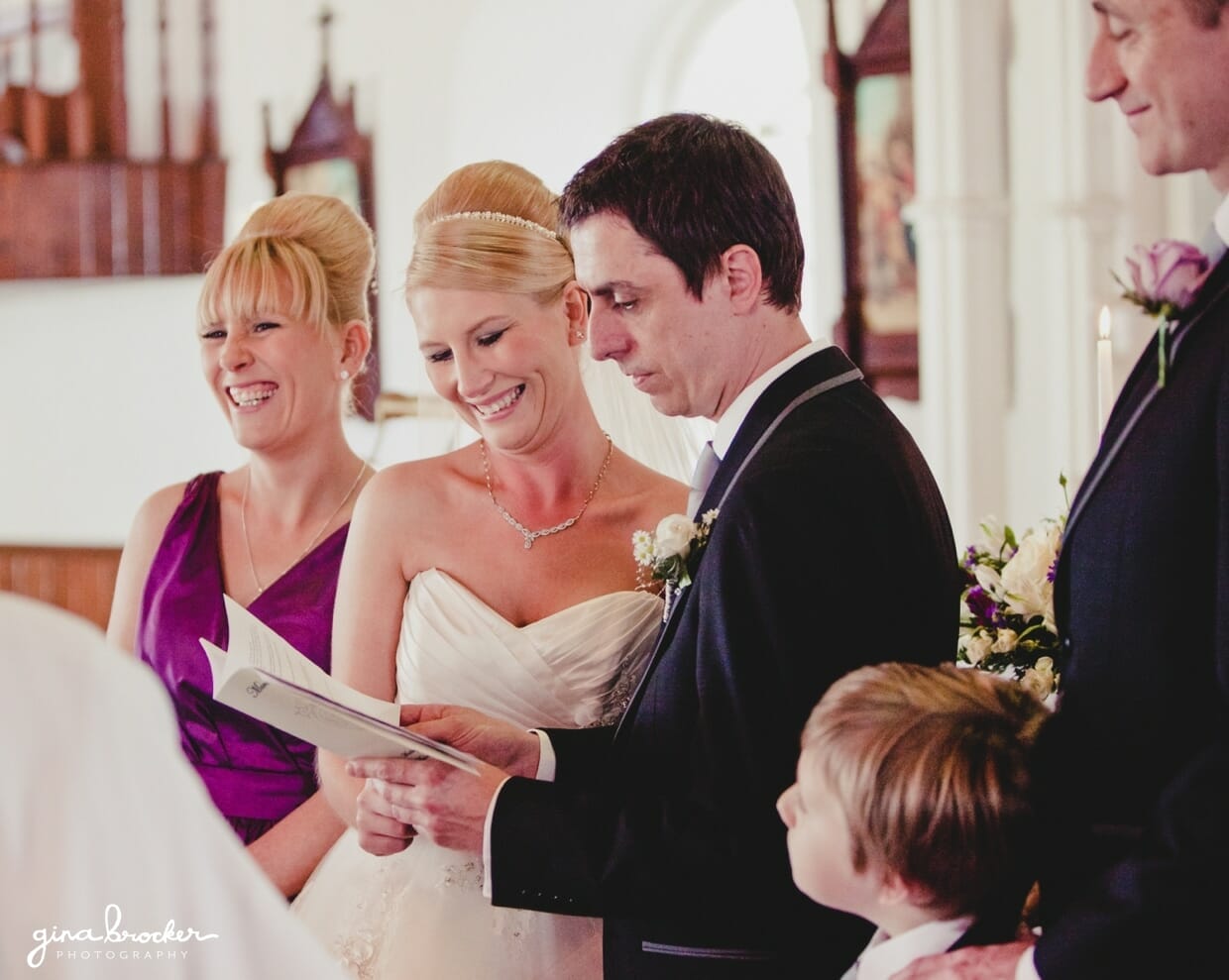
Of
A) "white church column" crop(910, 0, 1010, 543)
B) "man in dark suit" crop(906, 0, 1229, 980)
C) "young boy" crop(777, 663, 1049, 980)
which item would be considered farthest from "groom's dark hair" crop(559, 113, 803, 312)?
"white church column" crop(910, 0, 1010, 543)

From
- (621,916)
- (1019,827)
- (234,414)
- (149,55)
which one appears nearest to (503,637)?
(621,916)

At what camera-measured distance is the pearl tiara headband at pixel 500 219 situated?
3.05 metres

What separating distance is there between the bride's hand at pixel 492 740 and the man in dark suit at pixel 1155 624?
0.92 metres

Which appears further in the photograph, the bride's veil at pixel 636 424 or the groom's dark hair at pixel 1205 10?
the bride's veil at pixel 636 424

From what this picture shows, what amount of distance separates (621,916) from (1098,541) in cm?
97

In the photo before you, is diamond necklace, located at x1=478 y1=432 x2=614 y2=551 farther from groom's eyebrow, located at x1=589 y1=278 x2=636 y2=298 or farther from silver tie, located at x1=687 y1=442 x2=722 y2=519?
groom's eyebrow, located at x1=589 y1=278 x2=636 y2=298

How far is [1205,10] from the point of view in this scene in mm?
1678

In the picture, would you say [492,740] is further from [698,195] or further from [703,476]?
[698,195]

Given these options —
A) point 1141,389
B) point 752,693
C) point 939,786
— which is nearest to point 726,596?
point 752,693

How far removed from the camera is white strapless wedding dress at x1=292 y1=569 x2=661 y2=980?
9.18ft

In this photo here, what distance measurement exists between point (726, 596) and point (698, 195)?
62cm

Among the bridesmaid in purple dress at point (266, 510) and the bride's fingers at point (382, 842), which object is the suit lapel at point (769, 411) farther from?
the bridesmaid in purple dress at point (266, 510)

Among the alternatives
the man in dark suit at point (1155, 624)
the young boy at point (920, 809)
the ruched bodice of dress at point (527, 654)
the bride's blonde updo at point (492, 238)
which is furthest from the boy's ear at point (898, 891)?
the bride's blonde updo at point (492, 238)

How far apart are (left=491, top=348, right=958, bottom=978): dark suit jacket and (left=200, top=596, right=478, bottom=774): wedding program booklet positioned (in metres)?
0.21
